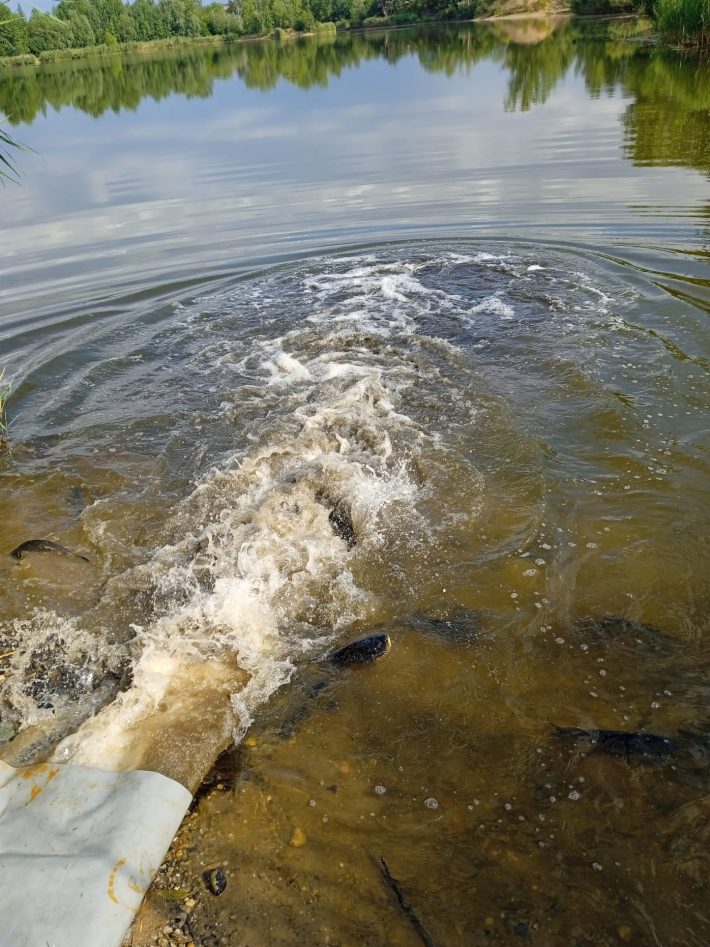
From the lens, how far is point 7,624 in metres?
4.07

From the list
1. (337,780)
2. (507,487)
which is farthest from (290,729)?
(507,487)

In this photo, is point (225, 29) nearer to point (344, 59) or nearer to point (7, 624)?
point (344, 59)

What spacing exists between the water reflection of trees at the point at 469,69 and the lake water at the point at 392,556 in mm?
6863

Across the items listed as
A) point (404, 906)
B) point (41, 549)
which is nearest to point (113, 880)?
point (404, 906)

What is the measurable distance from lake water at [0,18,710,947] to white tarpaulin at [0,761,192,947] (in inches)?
5.8

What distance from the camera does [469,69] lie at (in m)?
37.9

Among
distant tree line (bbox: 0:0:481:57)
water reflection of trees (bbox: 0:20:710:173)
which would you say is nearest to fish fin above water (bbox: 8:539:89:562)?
water reflection of trees (bbox: 0:20:710:173)

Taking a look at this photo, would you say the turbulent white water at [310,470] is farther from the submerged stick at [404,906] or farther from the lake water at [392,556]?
the submerged stick at [404,906]

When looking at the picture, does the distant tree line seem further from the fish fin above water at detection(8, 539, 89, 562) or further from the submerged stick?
the submerged stick

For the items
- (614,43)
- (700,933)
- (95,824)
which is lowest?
(700,933)

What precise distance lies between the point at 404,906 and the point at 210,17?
118997mm

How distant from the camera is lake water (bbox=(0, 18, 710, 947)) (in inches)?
107

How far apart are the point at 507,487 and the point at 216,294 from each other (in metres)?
6.75

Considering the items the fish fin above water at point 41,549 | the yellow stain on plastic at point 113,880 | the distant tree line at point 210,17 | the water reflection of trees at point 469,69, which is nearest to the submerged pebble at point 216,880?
the yellow stain on plastic at point 113,880
